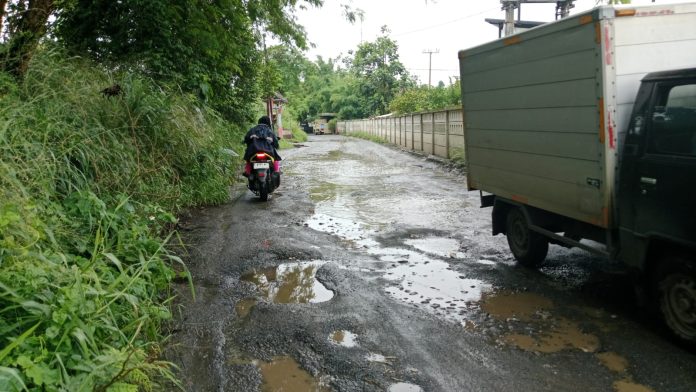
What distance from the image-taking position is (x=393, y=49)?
2243 inches

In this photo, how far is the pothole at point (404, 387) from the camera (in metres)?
3.32

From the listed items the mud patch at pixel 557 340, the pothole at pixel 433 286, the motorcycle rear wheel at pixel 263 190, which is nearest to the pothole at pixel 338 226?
the pothole at pixel 433 286

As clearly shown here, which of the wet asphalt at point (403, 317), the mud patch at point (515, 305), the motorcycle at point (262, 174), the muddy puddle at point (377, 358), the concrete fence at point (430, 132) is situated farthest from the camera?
the concrete fence at point (430, 132)

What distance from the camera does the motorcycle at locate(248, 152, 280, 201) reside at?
34.1 ft

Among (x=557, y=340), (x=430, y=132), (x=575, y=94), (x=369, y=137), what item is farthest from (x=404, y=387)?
(x=369, y=137)

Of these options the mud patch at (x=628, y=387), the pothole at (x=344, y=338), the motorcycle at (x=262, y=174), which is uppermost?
the motorcycle at (x=262, y=174)

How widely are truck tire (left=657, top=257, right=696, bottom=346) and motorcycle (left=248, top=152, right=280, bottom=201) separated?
773 centimetres

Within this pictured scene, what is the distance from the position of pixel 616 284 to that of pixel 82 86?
6.77m

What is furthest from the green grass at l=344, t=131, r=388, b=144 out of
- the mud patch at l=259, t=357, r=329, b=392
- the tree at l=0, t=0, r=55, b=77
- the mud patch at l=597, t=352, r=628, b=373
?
the mud patch at l=259, t=357, r=329, b=392

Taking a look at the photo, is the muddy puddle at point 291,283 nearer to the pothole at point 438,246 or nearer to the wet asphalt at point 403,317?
the wet asphalt at point 403,317

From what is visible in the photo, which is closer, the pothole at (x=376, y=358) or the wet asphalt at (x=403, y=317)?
the wet asphalt at (x=403, y=317)

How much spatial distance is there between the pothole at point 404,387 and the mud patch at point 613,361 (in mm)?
1400

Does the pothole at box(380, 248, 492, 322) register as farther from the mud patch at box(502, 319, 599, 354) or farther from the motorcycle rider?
the motorcycle rider

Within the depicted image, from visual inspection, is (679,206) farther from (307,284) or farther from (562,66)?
(307,284)
